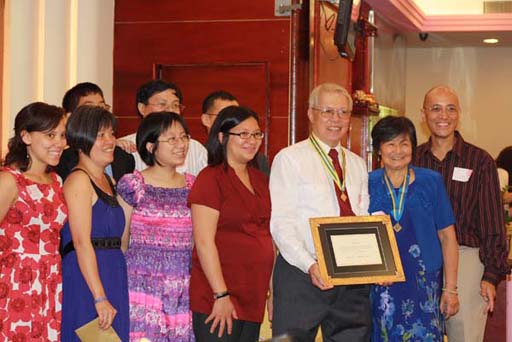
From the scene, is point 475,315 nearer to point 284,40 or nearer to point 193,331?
point 193,331

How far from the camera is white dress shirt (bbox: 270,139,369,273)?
11.0 ft

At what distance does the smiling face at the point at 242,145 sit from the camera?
11.2ft

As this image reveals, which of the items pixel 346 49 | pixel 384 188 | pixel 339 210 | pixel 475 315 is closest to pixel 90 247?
pixel 339 210

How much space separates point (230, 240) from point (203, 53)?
121 inches

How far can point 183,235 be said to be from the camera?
3361mm

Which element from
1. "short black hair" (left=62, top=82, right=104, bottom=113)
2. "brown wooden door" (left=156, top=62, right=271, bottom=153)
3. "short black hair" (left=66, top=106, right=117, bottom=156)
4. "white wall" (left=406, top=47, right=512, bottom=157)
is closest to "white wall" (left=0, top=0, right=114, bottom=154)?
"brown wooden door" (left=156, top=62, right=271, bottom=153)

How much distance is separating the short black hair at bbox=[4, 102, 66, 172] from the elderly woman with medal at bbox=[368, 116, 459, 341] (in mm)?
1469

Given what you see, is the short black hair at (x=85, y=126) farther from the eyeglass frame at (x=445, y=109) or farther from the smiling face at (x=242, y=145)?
the eyeglass frame at (x=445, y=109)

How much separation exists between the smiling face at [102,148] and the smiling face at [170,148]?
0.20 metres

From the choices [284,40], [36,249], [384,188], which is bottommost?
[36,249]

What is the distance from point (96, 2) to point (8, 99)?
1.28 metres

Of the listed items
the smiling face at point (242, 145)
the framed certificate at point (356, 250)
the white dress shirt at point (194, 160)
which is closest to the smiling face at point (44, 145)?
the smiling face at point (242, 145)

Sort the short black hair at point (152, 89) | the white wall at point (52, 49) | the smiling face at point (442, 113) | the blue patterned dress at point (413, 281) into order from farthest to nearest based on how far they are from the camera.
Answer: the white wall at point (52, 49), the short black hair at point (152, 89), the smiling face at point (442, 113), the blue patterned dress at point (413, 281)

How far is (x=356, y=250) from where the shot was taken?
336cm
